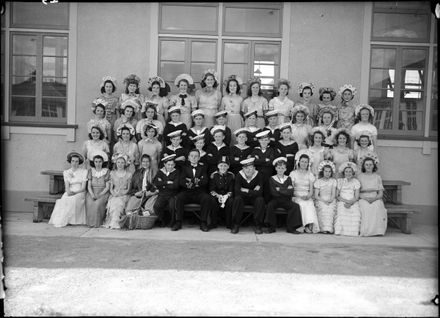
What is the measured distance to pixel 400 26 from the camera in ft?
27.7

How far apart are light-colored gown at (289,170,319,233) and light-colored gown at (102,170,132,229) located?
2.50 meters

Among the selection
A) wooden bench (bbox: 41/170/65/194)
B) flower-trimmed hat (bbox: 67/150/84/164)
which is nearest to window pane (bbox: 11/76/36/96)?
wooden bench (bbox: 41/170/65/194)

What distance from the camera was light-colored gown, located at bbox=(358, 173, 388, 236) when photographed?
23.0 ft

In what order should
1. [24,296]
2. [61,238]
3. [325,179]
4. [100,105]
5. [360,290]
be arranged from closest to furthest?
[24,296], [360,290], [61,238], [325,179], [100,105]

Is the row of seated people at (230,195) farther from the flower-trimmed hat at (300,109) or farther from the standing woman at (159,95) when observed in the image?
the standing woman at (159,95)

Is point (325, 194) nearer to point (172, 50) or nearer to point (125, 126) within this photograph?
point (125, 126)

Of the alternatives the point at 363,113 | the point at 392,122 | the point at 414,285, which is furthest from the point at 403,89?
the point at 414,285

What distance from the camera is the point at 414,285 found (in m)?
4.63

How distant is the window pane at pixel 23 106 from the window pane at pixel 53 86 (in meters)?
0.28

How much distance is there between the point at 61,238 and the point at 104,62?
3434 mm

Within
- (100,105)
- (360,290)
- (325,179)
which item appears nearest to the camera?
(360,290)

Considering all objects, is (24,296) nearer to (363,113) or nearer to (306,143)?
(306,143)

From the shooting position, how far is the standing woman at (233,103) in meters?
8.07

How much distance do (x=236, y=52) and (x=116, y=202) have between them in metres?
3.37
